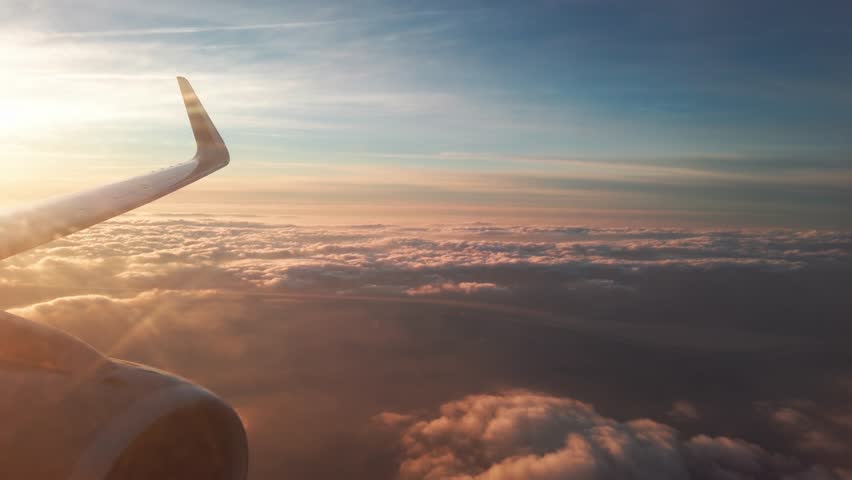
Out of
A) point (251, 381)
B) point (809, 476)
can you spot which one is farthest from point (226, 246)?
point (809, 476)

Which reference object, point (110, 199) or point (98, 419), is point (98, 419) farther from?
point (110, 199)

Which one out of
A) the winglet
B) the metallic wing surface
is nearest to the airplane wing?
the winglet

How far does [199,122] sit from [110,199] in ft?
14.2

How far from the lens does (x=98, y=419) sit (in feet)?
8.85

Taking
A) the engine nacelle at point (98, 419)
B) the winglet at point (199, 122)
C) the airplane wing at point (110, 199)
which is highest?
the winglet at point (199, 122)

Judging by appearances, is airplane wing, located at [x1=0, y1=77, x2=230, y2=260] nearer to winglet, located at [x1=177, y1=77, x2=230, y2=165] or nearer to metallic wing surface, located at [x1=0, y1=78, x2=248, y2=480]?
winglet, located at [x1=177, y1=77, x2=230, y2=165]

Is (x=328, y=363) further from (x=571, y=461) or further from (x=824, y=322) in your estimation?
(x=824, y=322)

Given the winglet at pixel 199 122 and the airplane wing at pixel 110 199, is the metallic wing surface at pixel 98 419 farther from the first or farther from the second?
the winglet at pixel 199 122

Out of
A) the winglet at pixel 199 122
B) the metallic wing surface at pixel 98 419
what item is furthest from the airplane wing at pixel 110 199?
the metallic wing surface at pixel 98 419

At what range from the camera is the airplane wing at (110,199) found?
15.9 feet

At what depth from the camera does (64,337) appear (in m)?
3.09

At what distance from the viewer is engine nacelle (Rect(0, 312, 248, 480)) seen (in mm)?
2482

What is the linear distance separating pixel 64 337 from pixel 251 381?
2791 inches

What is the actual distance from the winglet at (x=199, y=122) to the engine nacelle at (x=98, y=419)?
26.5 ft
